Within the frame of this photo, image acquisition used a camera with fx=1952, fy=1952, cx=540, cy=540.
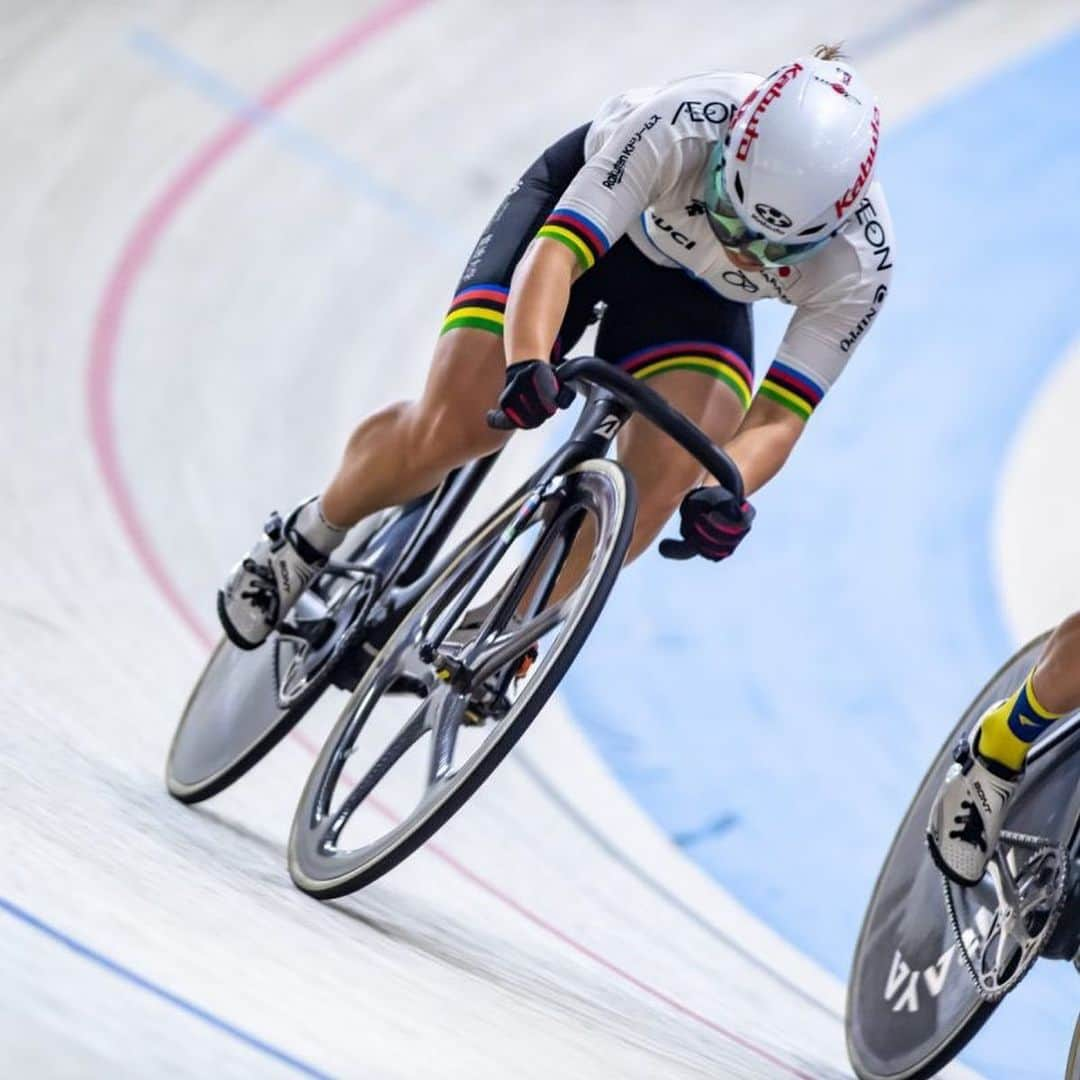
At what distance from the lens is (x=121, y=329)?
20.7 feet

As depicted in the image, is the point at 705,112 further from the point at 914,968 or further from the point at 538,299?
the point at 914,968

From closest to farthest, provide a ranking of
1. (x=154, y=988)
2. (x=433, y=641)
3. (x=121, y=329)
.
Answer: (x=154, y=988) < (x=433, y=641) < (x=121, y=329)

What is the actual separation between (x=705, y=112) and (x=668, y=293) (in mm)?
379

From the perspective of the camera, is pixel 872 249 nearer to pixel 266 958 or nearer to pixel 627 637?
pixel 266 958

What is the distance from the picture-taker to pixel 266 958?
8.18ft

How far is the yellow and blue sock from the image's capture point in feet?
9.78

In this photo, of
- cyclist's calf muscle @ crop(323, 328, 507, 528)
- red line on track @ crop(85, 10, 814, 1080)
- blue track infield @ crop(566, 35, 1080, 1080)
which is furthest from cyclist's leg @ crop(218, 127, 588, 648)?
blue track infield @ crop(566, 35, 1080, 1080)

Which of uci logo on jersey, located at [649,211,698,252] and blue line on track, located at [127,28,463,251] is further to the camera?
blue line on track, located at [127,28,463,251]

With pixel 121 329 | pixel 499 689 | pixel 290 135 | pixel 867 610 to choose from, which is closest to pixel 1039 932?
pixel 499 689

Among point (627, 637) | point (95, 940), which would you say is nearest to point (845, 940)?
point (627, 637)

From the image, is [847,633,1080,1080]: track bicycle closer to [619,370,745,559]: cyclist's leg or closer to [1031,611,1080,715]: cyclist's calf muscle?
[1031,611,1080,715]: cyclist's calf muscle

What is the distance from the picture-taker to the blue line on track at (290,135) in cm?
727

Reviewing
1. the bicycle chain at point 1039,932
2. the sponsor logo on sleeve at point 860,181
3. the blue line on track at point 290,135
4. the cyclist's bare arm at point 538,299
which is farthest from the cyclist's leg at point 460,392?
the blue line on track at point 290,135

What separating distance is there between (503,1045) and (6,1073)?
0.89 meters
